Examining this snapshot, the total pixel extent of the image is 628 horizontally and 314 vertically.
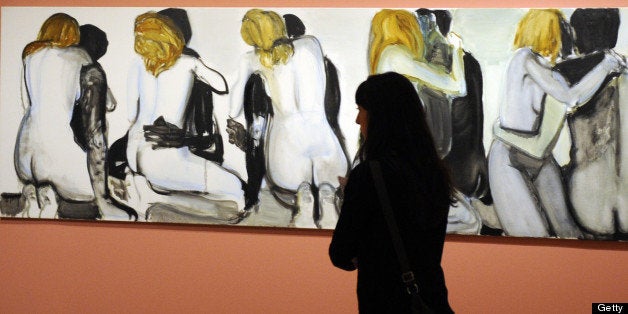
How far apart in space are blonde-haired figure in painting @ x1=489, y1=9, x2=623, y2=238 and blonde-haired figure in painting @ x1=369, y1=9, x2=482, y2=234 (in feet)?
0.56

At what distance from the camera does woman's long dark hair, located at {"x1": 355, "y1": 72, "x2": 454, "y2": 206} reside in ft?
7.20

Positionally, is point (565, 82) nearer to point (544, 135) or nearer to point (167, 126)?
point (544, 135)

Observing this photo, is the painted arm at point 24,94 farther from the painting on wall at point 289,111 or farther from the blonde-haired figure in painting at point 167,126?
the blonde-haired figure in painting at point 167,126

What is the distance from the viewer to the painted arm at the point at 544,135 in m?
3.47

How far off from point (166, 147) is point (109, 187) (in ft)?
1.16

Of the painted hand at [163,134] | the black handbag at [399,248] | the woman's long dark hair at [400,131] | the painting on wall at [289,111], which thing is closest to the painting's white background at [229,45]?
the painting on wall at [289,111]

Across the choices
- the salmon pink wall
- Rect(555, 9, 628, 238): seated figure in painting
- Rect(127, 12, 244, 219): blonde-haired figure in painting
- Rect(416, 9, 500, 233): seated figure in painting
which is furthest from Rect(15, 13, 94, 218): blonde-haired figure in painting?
Rect(555, 9, 628, 238): seated figure in painting

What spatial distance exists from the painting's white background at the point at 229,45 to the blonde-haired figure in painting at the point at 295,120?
6cm

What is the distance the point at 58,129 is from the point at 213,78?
0.82 m

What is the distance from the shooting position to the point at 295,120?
12.0 feet

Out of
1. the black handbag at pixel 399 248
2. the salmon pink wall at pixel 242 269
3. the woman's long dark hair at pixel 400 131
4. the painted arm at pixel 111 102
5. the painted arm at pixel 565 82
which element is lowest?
the salmon pink wall at pixel 242 269

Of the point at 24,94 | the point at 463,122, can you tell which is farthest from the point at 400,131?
the point at 24,94

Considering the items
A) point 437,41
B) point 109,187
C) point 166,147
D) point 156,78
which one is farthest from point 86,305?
point 437,41

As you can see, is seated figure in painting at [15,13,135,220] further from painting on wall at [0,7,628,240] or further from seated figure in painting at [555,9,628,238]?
seated figure in painting at [555,9,628,238]
